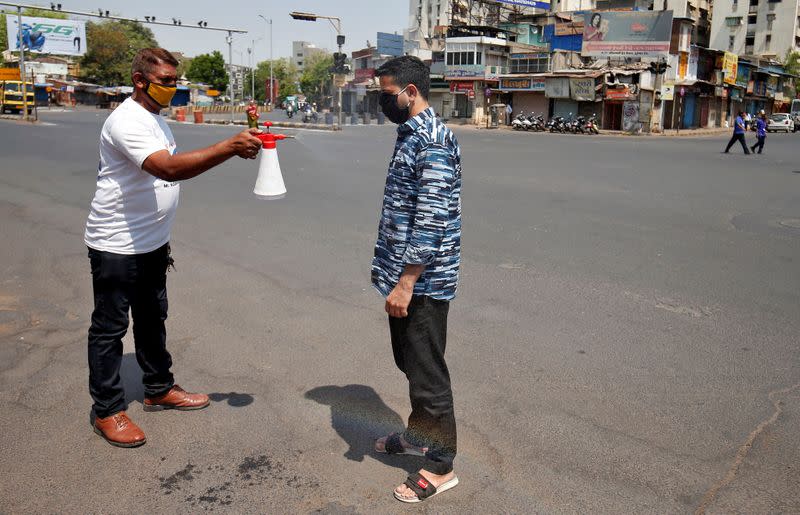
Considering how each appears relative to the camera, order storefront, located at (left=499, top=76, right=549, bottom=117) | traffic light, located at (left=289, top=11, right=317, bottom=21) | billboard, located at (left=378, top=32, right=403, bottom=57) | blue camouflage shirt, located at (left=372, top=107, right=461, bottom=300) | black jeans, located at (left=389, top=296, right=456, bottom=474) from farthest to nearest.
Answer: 1. billboard, located at (left=378, top=32, right=403, bottom=57)
2. storefront, located at (left=499, top=76, right=549, bottom=117)
3. traffic light, located at (left=289, top=11, right=317, bottom=21)
4. black jeans, located at (left=389, top=296, right=456, bottom=474)
5. blue camouflage shirt, located at (left=372, top=107, right=461, bottom=300)

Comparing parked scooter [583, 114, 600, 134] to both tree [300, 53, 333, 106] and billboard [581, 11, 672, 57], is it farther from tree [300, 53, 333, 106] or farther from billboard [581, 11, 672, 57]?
tree [300, 53, 333, 106]

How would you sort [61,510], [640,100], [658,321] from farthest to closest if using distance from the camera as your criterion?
1. [640,100]
2. [658,321]
3. [61,510]

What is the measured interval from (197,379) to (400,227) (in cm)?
201

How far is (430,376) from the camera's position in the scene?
3.01m

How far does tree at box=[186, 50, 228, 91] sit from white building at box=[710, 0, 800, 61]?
70.1 metres

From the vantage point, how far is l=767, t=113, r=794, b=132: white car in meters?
49.6

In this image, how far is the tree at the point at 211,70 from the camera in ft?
358

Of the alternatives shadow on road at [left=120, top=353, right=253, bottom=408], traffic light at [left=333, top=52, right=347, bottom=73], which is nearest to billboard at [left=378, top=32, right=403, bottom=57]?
traffic light at [left=333, top=52, right=347, bottom=73]

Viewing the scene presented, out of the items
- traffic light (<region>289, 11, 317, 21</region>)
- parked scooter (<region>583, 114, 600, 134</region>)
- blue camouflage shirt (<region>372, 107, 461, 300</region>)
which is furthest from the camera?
parked scooter (<region>583, 114, 600, 134</region>)

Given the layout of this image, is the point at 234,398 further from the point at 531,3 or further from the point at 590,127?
the point at 531,3

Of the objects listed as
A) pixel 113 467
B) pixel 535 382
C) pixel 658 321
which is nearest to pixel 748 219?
pixel 658 321

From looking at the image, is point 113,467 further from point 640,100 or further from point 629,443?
point 640,100

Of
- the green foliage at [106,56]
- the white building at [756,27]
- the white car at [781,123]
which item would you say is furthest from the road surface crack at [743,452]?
the green foliage at [106,56]

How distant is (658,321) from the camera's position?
548cm
